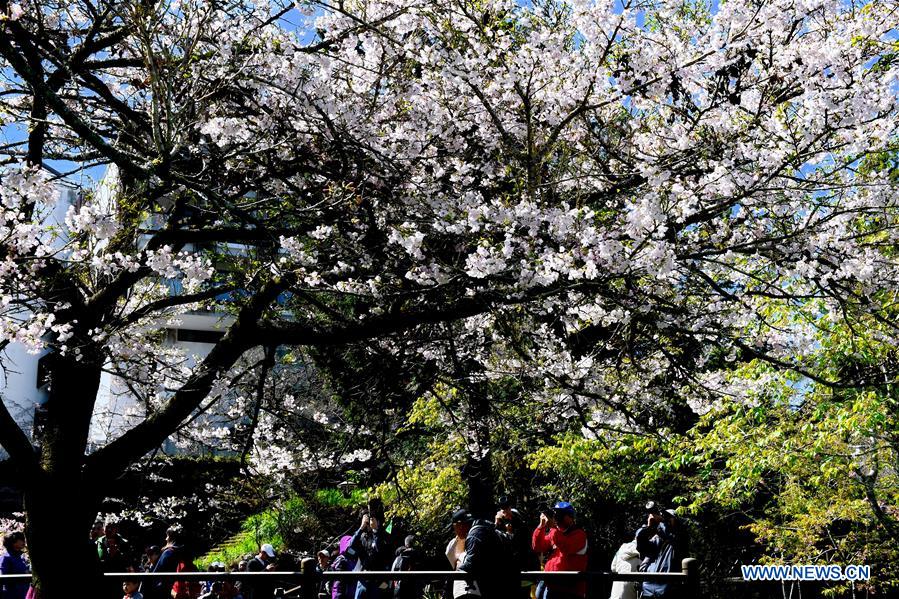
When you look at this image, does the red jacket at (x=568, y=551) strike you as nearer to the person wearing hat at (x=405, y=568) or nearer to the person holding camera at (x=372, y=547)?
the person wearing hat at (x=405, y=568)

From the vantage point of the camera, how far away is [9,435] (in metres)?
6.26

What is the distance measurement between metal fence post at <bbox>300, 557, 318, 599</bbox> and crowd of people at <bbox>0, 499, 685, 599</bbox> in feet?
0.45

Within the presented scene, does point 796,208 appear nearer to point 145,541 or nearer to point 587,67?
point 587,67

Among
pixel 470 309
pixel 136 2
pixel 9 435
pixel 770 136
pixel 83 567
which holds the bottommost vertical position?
pixel 83 567

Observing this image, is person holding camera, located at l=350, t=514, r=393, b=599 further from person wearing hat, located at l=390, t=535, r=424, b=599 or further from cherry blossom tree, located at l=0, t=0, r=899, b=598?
cherry blossom tree, located at l=0, t=0, r=899, b=598

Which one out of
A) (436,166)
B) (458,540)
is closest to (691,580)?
(458,540)

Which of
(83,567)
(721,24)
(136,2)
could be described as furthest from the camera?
(83,567)

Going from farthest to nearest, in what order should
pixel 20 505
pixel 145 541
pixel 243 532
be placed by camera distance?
pixel 20 505
pixel 243 532
pixel 145 541

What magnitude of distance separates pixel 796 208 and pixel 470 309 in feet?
9.13

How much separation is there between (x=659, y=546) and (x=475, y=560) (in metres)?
3.16

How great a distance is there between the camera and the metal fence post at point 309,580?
618 centimetres

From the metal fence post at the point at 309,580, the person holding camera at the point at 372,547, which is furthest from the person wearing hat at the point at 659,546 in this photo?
the metal fence post at the point at 309,580

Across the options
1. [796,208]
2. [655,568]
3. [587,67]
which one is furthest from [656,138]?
[655,568]

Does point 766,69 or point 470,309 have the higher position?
point 766,69
